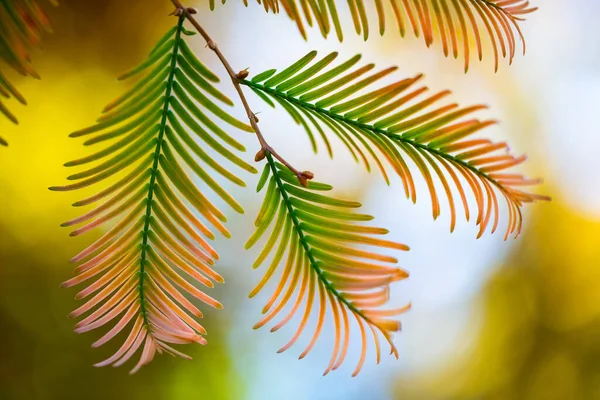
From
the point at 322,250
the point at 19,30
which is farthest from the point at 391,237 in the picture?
the point at 19,30

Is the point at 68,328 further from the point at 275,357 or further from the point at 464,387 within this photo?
the point at 464,387

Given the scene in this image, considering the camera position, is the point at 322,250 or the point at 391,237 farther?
the point at 391,237

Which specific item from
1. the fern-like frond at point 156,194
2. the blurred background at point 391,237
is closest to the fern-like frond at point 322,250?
the fern-like frond at point 156,194

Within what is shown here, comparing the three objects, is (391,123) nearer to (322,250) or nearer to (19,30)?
(322,250)

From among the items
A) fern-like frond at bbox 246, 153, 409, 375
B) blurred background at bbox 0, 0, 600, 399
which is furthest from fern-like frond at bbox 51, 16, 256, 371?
blurred background at bbox 0, 0, 600, 399

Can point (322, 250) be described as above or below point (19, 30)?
below

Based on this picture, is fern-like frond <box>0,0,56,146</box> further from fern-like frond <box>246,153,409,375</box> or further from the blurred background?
the blurred background

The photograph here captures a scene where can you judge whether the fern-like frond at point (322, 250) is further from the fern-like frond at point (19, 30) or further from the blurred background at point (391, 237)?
the blurred background at point (391, 237)

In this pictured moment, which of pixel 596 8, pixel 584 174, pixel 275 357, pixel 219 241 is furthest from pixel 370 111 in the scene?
pixel 596 8
